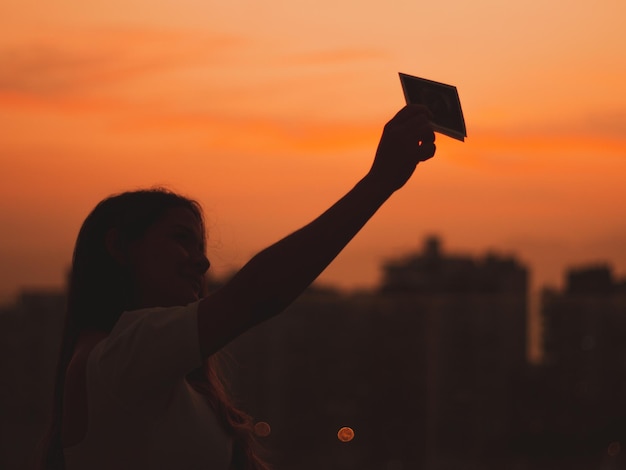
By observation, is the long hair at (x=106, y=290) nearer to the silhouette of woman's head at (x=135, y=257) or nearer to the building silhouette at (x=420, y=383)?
the silhouette of woman's head at (x=135, y=257)

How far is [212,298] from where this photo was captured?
2.18 metres

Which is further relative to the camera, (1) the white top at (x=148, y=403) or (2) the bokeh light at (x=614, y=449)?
(2) the bokeh light at (x=614, y=449)

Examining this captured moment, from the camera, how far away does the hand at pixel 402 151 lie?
Result: 87.5 inches

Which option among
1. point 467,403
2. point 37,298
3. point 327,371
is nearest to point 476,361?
point 467,403

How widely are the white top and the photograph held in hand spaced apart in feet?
1.46

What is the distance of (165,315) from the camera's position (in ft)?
7.39

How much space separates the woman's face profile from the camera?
2.50m

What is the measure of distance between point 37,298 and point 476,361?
26963mm

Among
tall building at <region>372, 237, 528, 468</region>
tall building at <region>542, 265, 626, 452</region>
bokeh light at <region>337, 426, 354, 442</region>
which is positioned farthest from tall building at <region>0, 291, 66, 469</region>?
tall building at <region>542, 265, 626, 452</region>

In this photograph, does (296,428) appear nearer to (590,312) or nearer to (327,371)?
(327,371)

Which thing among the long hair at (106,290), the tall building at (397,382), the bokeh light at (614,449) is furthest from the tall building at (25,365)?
the long hair at (106,290)

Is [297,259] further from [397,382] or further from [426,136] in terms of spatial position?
[397,382]

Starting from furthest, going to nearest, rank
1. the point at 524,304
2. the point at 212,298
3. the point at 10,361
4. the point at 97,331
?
the point at 524,304 → the point at 10,361 → the point at 97,331 → the point at 212,298

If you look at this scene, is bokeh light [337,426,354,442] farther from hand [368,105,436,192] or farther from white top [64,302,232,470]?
hand [368,105,436,192]
